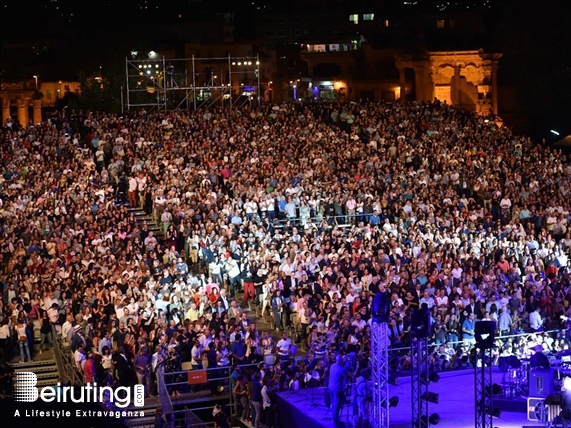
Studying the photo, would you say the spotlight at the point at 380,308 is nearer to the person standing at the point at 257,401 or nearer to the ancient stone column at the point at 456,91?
the person standing at the point at 257,401

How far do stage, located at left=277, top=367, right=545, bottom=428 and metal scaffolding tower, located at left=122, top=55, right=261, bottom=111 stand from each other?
21419 millimetres

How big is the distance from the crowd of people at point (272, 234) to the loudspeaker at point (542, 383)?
2.60m

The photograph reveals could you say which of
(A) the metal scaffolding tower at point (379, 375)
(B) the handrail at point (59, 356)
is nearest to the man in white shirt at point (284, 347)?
(A) the metal scaffolding tower at point (379, 375)

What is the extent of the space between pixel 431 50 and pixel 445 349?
29.9 metres

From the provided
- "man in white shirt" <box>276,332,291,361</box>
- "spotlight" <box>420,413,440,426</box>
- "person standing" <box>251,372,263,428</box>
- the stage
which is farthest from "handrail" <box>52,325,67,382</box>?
"spotlight" <box>420,413,440,426</box>

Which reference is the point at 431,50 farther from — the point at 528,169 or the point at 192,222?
the point at 192,222

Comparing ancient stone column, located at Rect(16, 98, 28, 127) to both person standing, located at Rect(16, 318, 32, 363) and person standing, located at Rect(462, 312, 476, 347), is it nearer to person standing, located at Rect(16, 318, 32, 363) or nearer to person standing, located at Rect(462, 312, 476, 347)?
person standing, located at Rect(16, 318, 32, 363)

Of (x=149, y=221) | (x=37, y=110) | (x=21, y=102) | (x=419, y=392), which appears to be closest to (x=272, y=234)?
(x=149, y=221)

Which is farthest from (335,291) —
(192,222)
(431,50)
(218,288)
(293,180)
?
(431,50)

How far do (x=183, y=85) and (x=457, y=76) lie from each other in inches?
540

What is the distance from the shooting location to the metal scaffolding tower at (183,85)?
44688 mm

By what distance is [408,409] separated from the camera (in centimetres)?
2091

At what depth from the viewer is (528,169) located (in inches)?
1422

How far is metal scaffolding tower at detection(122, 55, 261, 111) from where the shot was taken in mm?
44688
